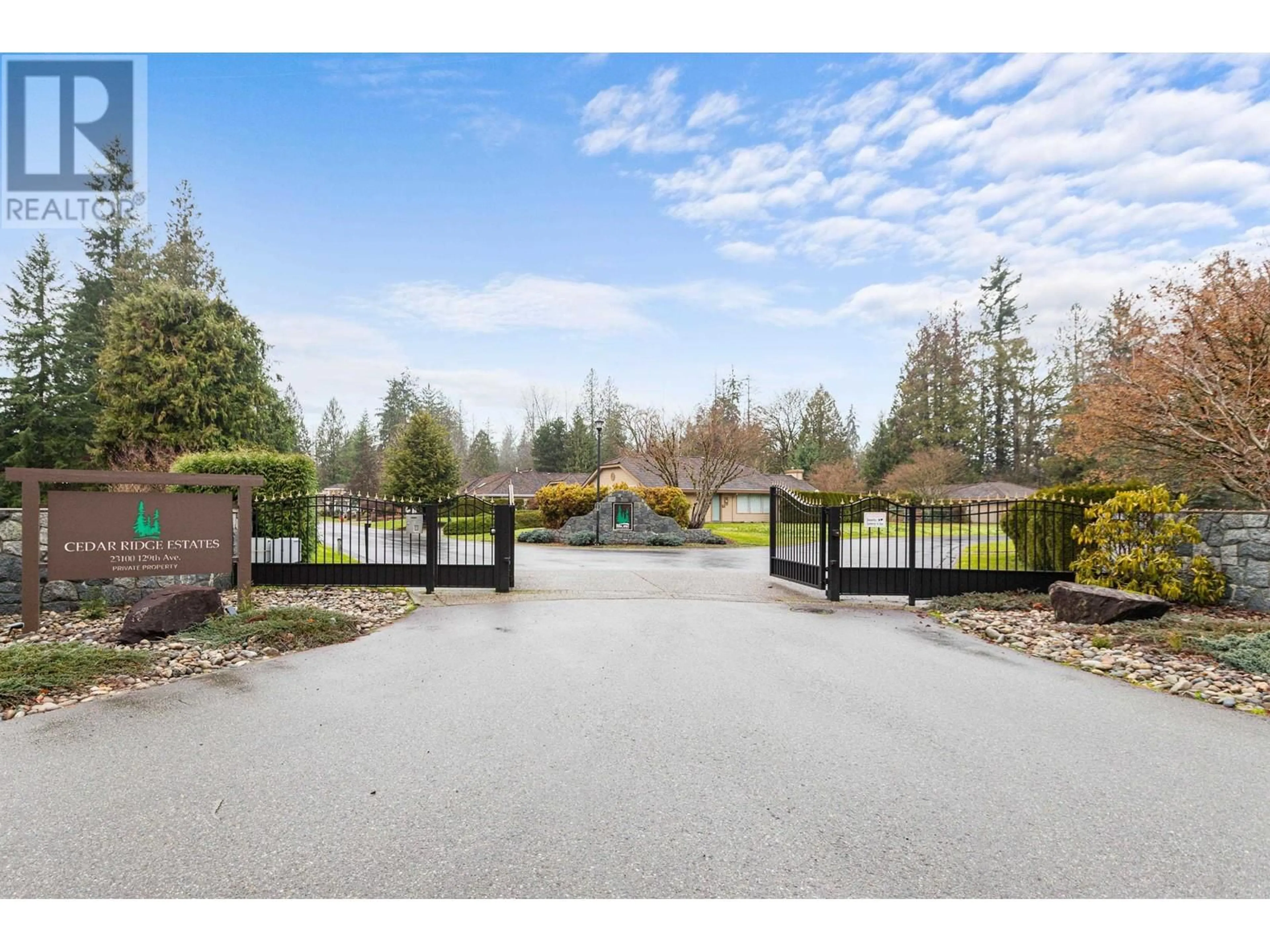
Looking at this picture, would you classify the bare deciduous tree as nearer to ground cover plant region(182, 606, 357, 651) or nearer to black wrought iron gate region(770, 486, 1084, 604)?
black wrought iron gate region(770, 486, 1084, 604)

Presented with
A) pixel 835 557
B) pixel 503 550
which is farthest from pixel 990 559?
pixel 503 550

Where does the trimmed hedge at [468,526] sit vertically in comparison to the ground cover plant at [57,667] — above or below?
below

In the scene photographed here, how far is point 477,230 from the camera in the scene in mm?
19391

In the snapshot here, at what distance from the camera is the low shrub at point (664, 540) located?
2320cm

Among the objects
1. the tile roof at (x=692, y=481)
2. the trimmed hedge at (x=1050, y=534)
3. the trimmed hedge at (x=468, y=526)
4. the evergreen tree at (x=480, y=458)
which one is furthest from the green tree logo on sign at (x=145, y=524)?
the evergreen tree at (x=480, y=458)

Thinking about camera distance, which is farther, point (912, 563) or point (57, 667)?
point (912, 563)

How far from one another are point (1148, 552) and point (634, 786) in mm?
8702

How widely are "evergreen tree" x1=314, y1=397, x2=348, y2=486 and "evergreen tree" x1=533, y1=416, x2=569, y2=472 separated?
19482mm

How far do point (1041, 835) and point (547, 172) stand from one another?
1634 cm

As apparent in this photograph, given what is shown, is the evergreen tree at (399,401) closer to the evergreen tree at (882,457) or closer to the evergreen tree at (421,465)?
the evergreen tree at (421,465)

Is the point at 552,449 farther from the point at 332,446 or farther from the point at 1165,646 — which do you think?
the point at 1165,646

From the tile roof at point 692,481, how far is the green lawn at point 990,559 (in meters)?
14.7

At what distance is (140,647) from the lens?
625 centimetres

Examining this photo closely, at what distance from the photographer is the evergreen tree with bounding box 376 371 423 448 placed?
65938mm
